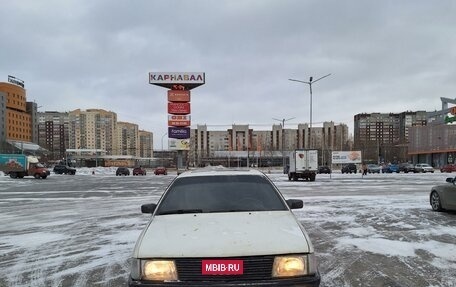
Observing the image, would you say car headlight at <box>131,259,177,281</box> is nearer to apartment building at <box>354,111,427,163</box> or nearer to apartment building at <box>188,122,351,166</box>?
apartment building at <box>188,122,351,166</box>

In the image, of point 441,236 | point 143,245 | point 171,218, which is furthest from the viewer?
point 441,236

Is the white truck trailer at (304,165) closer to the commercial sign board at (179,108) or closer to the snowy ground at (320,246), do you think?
the commercial sign board at (179,108)

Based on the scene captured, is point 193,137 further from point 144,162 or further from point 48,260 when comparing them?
point 48,260

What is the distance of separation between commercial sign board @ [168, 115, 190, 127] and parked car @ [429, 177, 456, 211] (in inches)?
1697

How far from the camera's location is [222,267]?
12.1 ft

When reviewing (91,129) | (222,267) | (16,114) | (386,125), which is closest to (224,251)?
(222,267)

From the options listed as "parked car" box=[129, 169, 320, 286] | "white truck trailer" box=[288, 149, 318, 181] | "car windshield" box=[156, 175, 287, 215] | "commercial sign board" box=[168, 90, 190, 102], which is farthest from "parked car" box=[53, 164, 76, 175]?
"parked car" box=[129, 169, 320, 286]

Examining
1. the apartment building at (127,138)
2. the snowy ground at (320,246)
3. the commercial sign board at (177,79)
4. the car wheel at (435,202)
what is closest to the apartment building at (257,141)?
the apartment building at (127,138)

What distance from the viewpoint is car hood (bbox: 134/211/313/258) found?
3.79 metres

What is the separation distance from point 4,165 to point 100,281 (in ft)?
170

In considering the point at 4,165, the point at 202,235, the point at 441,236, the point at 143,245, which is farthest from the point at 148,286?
the point at 4,165

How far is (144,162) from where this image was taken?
13725 cm

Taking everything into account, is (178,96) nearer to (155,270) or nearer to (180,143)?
(180,143)

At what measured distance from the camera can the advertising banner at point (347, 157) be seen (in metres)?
70.0
